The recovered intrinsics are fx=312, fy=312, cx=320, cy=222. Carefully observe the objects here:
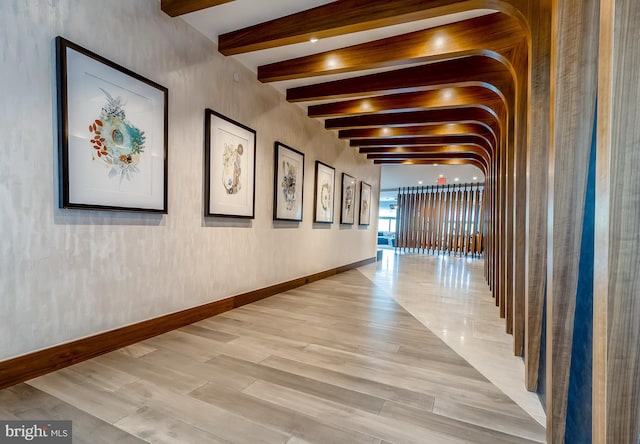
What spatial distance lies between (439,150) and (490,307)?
13.6ft

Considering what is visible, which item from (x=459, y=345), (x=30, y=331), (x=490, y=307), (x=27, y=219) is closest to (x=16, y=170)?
(x=27, y=219)

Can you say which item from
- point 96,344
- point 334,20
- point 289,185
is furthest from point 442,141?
point 96,344

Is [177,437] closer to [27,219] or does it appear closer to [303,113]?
[27,219]

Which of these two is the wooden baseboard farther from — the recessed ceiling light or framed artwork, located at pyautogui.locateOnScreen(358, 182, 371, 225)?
framed artwork, located at pyautogui.locateOnScreen(358, 182, 371, 225)

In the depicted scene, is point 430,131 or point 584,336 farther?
point 430,131

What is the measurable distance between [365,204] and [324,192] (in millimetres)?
2523

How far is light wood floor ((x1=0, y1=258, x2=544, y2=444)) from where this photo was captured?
1.54 m

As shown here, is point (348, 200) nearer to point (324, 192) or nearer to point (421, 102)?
point (324, 192)

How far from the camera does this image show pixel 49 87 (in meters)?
2.03

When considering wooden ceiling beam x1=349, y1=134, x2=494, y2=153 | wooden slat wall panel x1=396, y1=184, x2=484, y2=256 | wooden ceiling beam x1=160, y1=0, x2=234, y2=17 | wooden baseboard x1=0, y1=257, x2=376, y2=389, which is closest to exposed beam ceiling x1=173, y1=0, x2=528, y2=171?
wooden ceiling beam x1=160, y1=0, x2=234, y2=17

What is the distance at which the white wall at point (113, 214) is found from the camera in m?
1.90

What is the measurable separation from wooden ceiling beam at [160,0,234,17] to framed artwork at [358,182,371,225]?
5649mm

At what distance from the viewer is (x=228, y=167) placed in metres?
3.53

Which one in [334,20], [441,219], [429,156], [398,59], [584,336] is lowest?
[584,336]
